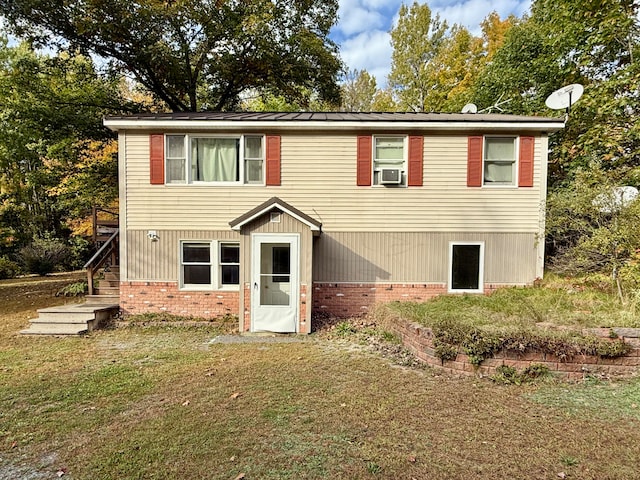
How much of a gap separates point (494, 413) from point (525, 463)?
3.07 feet

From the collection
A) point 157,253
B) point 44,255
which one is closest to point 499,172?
point 157,253

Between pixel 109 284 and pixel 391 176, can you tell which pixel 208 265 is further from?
pixel 391 176

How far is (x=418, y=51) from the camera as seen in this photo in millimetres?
19469

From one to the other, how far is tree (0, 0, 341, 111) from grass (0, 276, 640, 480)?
1162cm

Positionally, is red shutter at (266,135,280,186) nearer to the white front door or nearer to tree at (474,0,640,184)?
the white front door

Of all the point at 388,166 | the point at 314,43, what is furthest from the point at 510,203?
the point at 314,43

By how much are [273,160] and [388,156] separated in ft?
9.56

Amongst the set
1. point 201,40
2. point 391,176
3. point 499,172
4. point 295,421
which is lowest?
point 295,421

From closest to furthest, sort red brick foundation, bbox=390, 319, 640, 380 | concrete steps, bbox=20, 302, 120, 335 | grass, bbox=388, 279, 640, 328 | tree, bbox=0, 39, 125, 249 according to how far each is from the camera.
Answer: red brick foundation, bbox=390, 319, 640, 380
grass, bbox=388, 279, 640, 328
concrete steps, bbox=20, 302, 120, 335
tree, bbox=0, 39, 125, 249

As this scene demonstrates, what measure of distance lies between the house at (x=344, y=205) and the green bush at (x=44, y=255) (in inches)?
455

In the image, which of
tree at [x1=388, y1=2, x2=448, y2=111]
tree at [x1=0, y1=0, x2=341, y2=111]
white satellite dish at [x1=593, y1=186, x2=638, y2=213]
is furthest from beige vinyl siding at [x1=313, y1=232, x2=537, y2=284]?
tree at [x1=388, y1=2, x2=448, y2=111]

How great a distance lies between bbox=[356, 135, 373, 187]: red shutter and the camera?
27.6 feet

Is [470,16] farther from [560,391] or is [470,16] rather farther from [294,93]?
[560,391]

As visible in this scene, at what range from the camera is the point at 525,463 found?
10.0ft
